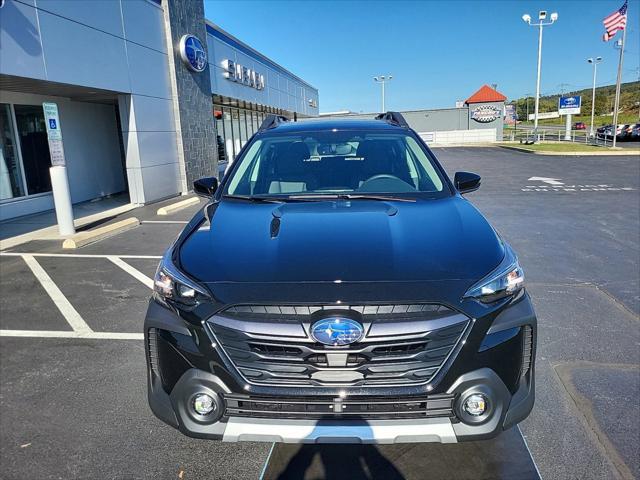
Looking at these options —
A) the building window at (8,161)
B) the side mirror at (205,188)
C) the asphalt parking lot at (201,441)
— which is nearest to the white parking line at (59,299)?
the asphalt parking lot at (201,441)

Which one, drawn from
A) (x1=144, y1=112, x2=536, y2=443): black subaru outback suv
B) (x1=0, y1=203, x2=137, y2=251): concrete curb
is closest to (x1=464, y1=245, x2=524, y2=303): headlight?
(x1=144, y1=112, x2=536, y2=443): black subaru outback suv

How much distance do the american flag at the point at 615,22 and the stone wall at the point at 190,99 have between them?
79.2ft

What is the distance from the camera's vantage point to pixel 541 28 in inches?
1389

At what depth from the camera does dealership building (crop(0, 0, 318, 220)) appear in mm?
8672

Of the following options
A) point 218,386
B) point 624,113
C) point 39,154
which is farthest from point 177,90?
point 624,113

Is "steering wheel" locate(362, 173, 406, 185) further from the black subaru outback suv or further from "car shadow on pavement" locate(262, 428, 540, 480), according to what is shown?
"car shadow on pavement" locate(262, 428, 540, 480)

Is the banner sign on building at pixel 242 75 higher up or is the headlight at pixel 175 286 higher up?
the banner sign on building at pixel 242 75

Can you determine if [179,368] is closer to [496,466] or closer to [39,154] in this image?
[496,466]

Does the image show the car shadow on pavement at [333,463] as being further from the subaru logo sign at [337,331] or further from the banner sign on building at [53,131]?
the banner sign on building at [53,131]

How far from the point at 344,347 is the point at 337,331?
0.08 m

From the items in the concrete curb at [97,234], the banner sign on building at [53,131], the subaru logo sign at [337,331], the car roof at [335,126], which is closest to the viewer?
the subaru logo sign at [337,331]

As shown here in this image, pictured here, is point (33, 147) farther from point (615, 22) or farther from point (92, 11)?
point (615, 22)

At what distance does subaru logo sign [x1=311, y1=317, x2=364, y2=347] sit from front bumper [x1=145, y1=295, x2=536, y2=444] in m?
0.23

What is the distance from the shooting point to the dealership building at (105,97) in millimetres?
8672
